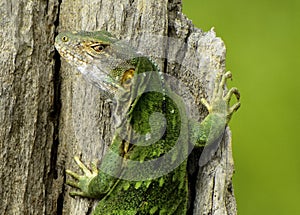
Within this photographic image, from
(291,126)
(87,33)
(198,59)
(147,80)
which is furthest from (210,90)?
(291,126)

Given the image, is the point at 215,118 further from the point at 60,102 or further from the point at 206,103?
the point at 60,102

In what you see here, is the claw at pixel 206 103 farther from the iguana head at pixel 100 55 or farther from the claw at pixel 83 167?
the claw at pixel 83 167

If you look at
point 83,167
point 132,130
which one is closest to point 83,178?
point 83,167

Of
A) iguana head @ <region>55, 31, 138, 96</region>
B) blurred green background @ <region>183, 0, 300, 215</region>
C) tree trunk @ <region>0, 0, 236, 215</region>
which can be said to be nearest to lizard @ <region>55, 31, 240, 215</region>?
iguana head @ <region>55, 31, 138, 96</region>

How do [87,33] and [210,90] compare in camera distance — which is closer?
[87,33]

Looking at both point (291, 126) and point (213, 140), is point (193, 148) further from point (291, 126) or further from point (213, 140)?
point (291, 126)

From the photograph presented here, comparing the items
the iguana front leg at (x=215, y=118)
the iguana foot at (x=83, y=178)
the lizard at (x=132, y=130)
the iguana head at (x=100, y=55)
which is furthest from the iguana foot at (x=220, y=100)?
the iguana foot at (x=83, y=178)

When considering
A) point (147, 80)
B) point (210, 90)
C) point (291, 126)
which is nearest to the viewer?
point (147, 80)

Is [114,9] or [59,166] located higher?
A: [114,9]
